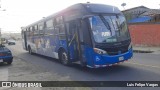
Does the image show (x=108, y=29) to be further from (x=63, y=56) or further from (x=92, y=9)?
(x=63, y=56)

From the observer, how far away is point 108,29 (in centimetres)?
1056

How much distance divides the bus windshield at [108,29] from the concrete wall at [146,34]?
1454 centimetres

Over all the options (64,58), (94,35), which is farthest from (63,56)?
(94,35)

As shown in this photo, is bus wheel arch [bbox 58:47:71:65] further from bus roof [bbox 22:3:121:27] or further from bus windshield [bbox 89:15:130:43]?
bus windshield [bbox 89:15:130:43]

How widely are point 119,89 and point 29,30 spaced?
16.5 metres

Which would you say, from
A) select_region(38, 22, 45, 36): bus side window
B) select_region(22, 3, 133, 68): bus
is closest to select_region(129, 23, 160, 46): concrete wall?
select_region(38, 22, 45, 36): bus side window

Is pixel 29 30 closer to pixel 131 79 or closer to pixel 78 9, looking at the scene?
pixel 78 9

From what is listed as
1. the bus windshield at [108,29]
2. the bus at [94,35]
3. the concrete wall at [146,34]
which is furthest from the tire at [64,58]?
the concrete wall at [146,34]

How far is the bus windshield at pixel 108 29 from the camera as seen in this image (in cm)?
1035

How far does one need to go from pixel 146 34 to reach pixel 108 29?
16359 millimetres

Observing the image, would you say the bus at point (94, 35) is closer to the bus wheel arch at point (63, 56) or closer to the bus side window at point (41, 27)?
the bus wheel arch at point (63, 56)

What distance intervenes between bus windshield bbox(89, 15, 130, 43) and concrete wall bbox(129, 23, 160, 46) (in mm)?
14541

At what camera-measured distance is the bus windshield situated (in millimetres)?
10352

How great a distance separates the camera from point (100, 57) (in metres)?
10.2
